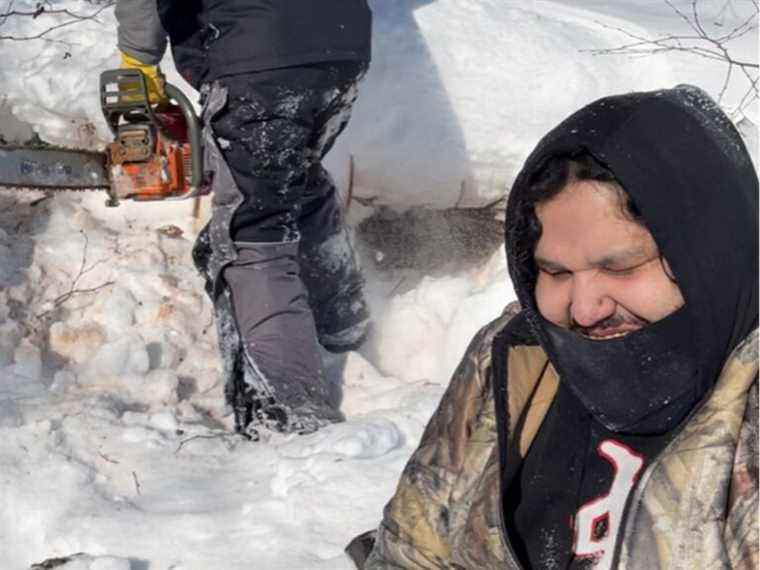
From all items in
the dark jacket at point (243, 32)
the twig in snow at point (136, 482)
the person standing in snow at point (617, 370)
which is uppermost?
the person standing in snow at point (617, 370)

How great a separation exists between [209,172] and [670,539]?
2296 millimetres

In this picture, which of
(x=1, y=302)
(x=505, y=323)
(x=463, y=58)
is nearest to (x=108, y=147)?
(x=1, y=302)

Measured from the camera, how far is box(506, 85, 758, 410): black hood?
1934 millimetres

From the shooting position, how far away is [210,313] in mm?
4484

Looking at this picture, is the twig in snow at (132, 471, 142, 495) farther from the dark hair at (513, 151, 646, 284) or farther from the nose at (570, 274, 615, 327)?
the nose at (570, 274, 615, 327)

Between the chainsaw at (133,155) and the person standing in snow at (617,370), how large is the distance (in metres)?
1.78

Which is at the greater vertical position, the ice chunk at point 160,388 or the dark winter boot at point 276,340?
the dark winter boot at point 276,340

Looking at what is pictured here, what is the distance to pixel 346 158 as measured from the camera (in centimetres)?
476

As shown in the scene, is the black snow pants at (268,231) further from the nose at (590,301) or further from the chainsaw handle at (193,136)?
the nose at (590,301)

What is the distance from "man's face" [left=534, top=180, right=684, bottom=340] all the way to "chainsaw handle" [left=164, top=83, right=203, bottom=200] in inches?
73.9

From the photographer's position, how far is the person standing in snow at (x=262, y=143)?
3.65 metres

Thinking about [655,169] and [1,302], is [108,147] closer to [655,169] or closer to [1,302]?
[1,302]

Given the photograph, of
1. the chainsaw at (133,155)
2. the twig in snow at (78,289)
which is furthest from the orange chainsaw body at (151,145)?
the twig in snow at (78,289)

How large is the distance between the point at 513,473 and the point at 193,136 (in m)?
1.92
